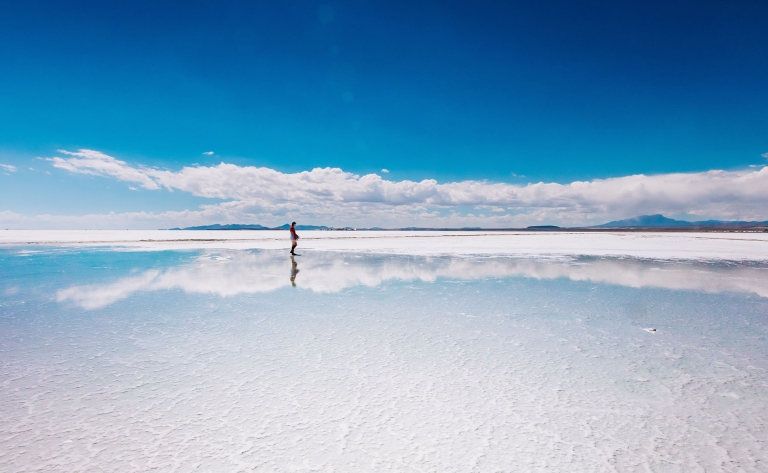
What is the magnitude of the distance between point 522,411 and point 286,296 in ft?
19.2

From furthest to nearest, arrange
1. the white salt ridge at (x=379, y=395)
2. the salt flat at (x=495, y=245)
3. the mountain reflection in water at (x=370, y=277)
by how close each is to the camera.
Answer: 1. the salt flat at (x=495, y=245)
2. the mountain reflection in water at (x=370, y=277)
3. the white salt ridge at (x=379, y=395)

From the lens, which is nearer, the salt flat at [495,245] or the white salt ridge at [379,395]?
the white salt ridge at [379,395]

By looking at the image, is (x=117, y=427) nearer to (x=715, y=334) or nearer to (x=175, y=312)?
(x=175, y=312)

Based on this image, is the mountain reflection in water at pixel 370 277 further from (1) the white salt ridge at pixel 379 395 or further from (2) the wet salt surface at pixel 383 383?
(1) the white salt ridge at pixel 379 395

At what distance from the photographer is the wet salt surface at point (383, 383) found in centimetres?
259

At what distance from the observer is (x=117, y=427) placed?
2.89 meters

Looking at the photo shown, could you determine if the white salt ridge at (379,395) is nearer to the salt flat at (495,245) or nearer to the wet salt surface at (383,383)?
the wet salt surface at (383,383)

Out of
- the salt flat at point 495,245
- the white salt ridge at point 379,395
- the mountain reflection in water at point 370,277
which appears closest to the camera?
the white salt ridge at point 379,395

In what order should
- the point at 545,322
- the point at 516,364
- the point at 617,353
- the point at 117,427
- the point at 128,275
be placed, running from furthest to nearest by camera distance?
the point at 128,275
the point at 545,322
the point at 617,353
the point at 516,364
the point at 117,427

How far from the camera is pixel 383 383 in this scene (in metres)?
3.71

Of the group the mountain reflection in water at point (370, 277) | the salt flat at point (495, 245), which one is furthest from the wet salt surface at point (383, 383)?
the salt flat at point (495, 245)

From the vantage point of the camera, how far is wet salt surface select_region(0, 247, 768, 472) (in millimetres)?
2590

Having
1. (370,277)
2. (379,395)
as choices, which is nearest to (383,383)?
(379,395)

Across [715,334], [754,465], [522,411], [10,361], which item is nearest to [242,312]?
[10,361]
